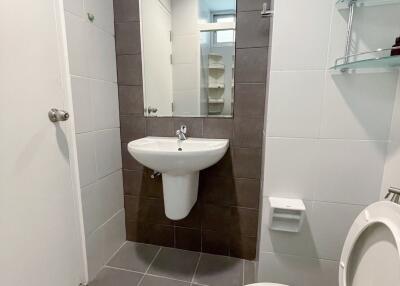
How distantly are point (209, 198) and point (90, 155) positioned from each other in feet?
2.59

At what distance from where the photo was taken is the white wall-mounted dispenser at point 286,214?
36.5 inches

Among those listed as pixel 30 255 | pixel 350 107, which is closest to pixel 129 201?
pixel 30 255

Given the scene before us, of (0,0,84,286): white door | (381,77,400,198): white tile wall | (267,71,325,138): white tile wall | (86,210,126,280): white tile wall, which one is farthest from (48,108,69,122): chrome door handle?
(381,77,400,198): white tile wall

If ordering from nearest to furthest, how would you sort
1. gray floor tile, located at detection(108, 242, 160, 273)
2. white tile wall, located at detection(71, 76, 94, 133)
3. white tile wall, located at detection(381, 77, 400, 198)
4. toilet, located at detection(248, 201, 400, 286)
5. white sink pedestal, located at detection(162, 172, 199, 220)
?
toilet, located at detection(248, 201, 400, 286), white tile wall, located at detection(381, 77, 400, 198), white tile wall, located at detection(71, 76, 94, 133), white sink pedestal, located at detection(162, 172, 199, 220), gray floor tile, located at detection(108, 242, 160, 273)

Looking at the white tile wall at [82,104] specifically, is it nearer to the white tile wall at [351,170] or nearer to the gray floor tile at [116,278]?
the gray floor tile at [116,278]

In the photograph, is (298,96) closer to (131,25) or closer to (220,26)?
(220,26)

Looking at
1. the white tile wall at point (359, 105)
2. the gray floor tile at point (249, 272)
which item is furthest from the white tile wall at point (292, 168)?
the gray floor tile at point (249, 272)

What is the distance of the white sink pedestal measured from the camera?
124 centimetres

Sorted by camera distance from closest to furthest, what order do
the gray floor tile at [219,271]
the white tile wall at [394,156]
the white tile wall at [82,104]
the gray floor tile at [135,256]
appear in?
the white tile wall at [394,156] → the white tile wall at [82,104] → the gray floor tile at [219,271] → the gray floor tile at [135,256]

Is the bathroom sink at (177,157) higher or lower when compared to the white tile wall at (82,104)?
lower

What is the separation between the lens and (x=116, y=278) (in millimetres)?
1358

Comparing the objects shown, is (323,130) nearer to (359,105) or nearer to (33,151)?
(359,105)

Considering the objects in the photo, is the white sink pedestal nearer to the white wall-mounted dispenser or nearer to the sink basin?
the sink basin

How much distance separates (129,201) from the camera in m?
1.65
